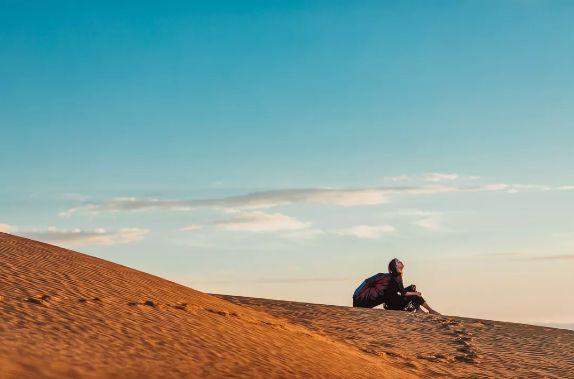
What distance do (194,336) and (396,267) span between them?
11053mm

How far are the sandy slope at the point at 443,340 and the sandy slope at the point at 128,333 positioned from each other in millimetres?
1025

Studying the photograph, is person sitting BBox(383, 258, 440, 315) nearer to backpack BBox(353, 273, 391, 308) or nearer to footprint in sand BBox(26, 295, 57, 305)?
backpack BBox(353, 273, 391, 308)

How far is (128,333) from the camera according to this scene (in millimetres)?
8016

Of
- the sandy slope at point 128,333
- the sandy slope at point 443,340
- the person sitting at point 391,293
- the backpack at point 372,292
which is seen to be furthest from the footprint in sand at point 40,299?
the backpack at point 372,292

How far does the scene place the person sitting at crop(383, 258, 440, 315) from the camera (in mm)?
18453

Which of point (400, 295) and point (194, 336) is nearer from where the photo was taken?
point (194, 336)

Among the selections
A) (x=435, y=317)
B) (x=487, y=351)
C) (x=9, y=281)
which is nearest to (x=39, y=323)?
(x=9, y=281)

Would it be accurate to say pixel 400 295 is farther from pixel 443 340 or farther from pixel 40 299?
pixel 40 299

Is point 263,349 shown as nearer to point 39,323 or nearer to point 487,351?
point 39,323

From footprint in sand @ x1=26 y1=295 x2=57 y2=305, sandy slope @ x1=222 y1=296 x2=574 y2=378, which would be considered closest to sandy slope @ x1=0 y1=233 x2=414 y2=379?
footprint in sand @ x1=26 y1=295 x2=57 y2=305

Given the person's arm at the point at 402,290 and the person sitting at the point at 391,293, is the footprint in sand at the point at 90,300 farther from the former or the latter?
the person's arm at the point at 402,290

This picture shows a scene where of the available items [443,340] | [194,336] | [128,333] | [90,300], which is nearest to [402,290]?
[443,340]

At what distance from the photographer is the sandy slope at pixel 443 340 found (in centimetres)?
1191

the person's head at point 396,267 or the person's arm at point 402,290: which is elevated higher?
the person's head at point 396,267
